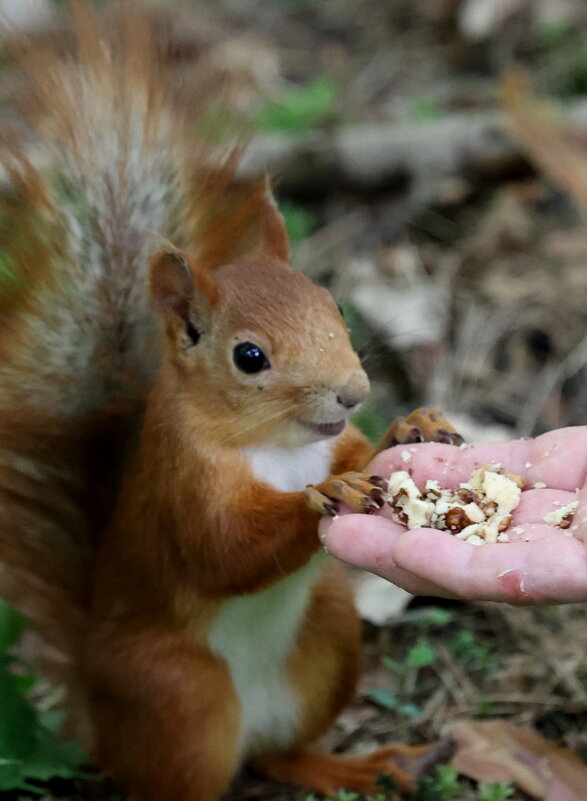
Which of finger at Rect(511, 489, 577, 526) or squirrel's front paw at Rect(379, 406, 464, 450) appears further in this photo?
squirrel's front paw at Rect(379, 406, 464, 450)

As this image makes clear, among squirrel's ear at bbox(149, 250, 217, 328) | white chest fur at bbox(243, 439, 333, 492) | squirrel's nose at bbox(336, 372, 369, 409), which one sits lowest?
white chest fur at bbox(243, 439, 333, 492)

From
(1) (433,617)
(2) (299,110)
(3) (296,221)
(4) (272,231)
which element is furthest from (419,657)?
(2) (299,110)

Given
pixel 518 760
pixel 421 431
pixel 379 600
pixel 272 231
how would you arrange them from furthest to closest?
pixel 379 600
pixel 518 760
pixel 272 231
pixel 421 431

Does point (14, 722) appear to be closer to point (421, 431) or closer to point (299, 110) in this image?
point (421, 431)

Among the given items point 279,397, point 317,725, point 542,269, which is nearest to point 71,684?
point 317,725

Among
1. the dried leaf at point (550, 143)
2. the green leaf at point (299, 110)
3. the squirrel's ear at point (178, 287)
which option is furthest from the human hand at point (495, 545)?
the green leaf at point (299, 110)

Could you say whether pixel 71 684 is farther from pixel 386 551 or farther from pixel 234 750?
pixel 386 551

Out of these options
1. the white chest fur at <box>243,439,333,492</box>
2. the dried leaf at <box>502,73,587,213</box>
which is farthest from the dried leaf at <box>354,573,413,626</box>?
the dried leaf at <box>502,73,587,213</box>

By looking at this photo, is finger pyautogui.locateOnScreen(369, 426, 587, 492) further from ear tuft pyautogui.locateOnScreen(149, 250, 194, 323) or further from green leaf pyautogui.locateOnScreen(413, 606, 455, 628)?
green leaf pyautogui.locateOnScreen(413, 606, 455, 628)
